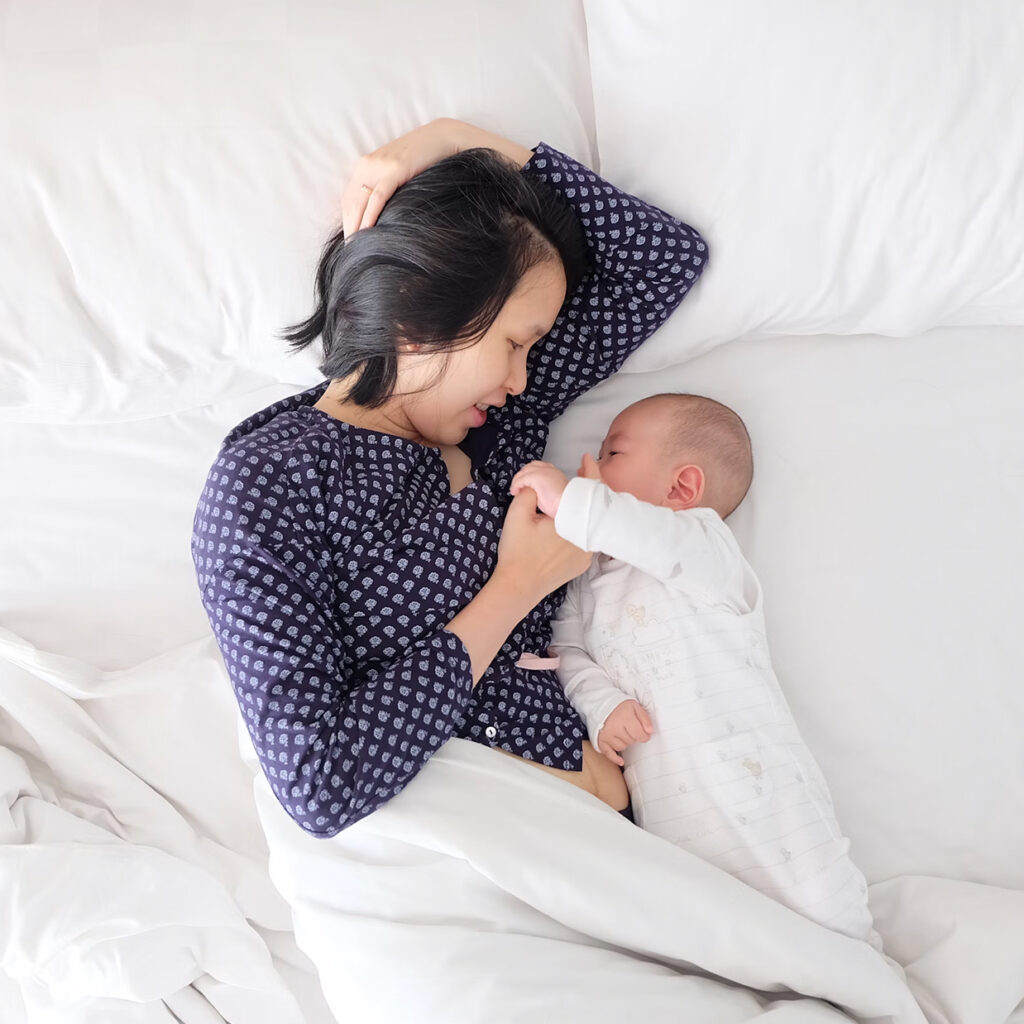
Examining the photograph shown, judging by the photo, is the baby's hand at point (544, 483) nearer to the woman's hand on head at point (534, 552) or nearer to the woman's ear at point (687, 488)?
the woman's hand on head at point (534, 552)

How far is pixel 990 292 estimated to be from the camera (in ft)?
4.75

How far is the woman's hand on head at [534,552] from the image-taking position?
127 centimetres

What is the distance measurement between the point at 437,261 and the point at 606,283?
0.34 metres

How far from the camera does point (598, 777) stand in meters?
1.30

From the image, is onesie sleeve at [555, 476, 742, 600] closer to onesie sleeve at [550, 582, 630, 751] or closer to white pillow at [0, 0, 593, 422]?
onesie sleeve at [550, 582, 630, 751]

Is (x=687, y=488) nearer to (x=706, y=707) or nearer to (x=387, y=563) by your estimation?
(x=706, y=707)

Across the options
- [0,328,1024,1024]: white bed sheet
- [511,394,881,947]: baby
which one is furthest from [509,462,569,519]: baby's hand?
[0,328,1024,1024]: white bed sheet

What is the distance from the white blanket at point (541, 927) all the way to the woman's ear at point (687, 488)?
448mm

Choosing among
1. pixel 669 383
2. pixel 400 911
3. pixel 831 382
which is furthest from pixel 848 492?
pixel 400 911

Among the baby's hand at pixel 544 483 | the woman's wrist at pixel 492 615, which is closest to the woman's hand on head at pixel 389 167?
the baby's hand at pixel 544 483

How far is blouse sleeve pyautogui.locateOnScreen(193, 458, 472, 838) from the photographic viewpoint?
3.59 ft

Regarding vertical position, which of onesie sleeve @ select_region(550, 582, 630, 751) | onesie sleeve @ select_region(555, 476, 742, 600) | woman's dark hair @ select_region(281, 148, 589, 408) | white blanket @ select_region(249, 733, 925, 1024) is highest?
woman's dark hair @ select_region(281, 148, 589, 408)

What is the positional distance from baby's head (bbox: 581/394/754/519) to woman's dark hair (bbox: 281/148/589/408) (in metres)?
0.28

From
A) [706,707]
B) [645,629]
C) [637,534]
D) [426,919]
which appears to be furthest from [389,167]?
[426,919]
